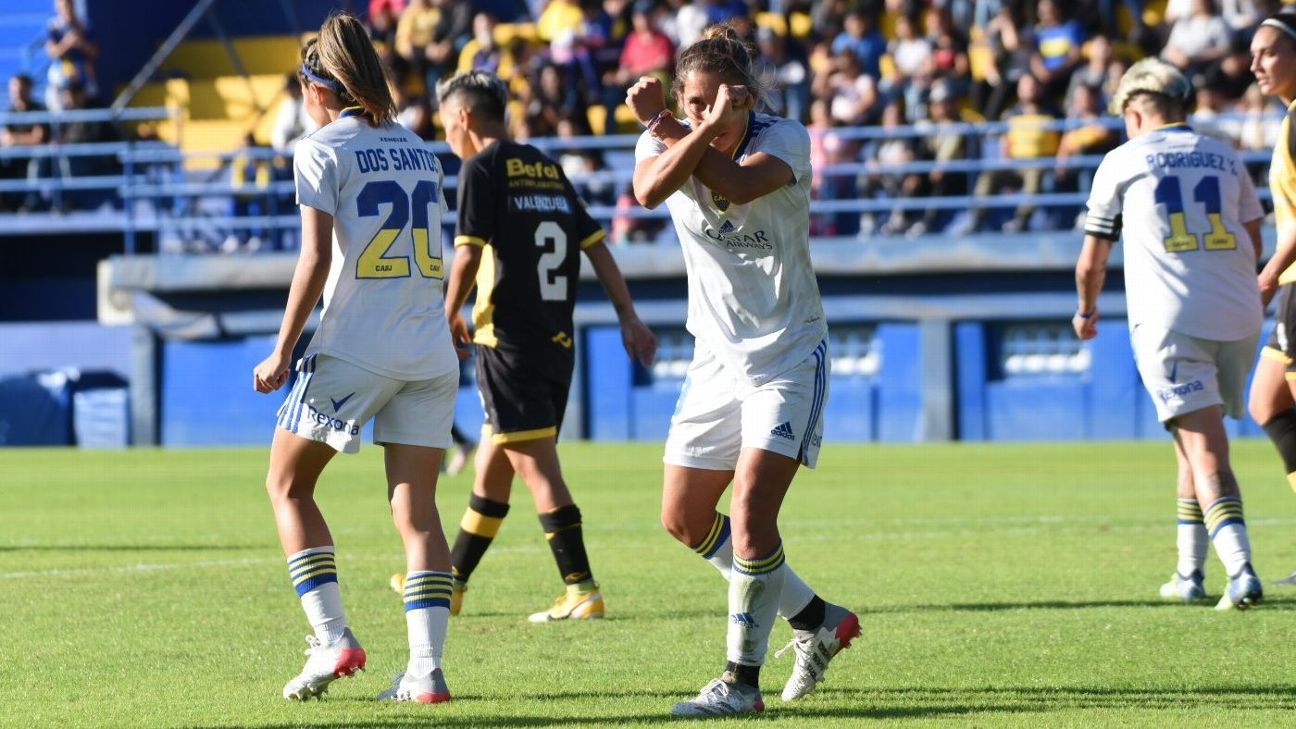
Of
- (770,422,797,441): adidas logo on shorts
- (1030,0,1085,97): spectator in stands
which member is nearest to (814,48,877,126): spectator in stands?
(1030,0,1085,97): spectator in stands

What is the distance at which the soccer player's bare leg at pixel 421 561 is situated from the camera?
5820mm

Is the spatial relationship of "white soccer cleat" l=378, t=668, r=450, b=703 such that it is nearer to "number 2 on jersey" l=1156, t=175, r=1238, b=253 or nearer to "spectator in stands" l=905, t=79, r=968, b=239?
"number 2 on jersey" l=1156, t=175, r=1238, b=253

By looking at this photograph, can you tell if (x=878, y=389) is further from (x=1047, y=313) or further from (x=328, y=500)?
(x=328, y=500)

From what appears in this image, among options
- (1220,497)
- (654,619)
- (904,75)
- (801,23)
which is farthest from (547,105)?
(1220,497)

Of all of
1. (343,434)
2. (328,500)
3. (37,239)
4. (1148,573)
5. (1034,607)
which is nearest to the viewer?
(343,434)

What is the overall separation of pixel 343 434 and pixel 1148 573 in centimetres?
473

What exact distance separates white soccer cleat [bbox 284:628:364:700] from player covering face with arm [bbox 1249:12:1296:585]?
4.08 metres

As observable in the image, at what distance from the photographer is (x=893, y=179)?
23.3 meters

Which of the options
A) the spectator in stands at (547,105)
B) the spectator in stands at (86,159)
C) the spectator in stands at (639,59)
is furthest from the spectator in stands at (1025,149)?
the spectator in stands at (86,159)

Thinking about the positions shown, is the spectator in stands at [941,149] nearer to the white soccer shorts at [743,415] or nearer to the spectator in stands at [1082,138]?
the spectator in stands at [1082,138]

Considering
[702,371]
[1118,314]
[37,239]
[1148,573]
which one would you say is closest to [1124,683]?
[702,371]

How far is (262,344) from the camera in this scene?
984 inches

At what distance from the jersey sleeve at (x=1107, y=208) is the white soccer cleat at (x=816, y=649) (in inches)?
105

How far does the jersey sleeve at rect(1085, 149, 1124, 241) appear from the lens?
802cm
